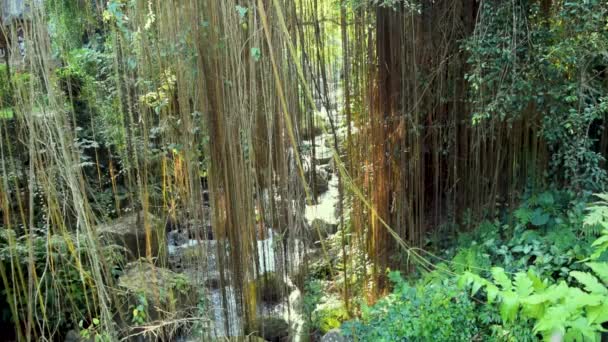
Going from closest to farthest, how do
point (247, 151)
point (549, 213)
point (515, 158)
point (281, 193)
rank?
point (247, 151) < point (281, 193) < point (549, 213) < point (515, 158)

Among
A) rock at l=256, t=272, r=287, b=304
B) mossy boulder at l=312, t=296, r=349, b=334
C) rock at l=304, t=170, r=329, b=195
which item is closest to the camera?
rock at l=256, t=272, r=287, b=304

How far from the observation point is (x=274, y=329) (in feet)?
9.04

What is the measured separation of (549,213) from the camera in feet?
8.65

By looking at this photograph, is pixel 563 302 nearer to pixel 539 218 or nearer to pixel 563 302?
pixel 563 302

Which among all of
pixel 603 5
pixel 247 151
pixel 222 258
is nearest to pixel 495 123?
pixel 603 5

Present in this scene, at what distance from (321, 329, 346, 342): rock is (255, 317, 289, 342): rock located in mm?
259

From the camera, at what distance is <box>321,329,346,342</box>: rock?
8.38 feet

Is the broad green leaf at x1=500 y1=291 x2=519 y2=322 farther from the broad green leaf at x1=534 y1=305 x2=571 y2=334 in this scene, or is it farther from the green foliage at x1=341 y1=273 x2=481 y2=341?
the green foliage at x1=341 y1=273 x2=481 y2=341

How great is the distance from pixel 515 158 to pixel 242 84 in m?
1.76

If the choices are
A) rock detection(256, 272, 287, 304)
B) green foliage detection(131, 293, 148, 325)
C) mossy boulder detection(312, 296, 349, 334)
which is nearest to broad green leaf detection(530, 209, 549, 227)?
mossy boulder detection(312, 296, 349, 334)

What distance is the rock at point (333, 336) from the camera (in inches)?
101

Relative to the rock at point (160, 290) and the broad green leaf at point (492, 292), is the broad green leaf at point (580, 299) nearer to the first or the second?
the broad green leaf at point (492, 292)

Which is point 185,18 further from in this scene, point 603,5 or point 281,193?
point 603,5

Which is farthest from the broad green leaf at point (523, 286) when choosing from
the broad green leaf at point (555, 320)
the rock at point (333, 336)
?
the rock at point (333, 336)
